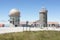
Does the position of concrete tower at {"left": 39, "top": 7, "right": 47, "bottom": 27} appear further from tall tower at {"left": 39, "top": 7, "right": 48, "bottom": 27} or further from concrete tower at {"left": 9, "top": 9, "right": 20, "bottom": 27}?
concrete tower at {"left": 9, "top": 9, "right": 20, "bottom": 27}

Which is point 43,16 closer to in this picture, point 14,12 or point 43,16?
point 43,16

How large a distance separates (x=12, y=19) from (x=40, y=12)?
44.4 feet

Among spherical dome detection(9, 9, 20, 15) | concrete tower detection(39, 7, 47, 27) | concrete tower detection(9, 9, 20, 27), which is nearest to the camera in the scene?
spherical dome detection(9, 9, 20, 15)

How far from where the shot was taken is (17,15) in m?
47.9

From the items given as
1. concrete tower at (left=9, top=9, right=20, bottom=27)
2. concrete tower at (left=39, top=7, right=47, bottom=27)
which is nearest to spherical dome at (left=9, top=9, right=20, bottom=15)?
concrete tower at (left=9, top=9, right=20, bottom=27)

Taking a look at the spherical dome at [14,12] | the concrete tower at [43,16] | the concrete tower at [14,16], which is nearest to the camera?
the spherical dome at [14,12]

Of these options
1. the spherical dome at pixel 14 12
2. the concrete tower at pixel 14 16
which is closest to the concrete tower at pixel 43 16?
the concrete tower at pixel 14 16

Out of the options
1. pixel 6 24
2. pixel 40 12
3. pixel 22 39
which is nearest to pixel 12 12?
pixel 6 24

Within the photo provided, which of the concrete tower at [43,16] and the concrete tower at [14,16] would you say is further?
the concrete tower at [43,16]

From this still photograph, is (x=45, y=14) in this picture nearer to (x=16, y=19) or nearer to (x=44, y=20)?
(x=44, y=20)

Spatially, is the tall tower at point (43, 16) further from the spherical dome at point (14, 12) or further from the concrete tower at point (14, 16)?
the spherical dome at point (14, 12)

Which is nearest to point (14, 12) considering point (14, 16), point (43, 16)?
point (14, 16)

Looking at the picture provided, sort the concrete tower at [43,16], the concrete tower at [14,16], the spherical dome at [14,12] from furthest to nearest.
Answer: the concrete tower at [43,16], the concrete tower at [14,16], the spherical dome at [14,12]

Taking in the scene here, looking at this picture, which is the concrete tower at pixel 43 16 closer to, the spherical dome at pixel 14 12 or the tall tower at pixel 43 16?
A: the tall tower at pixel 43 16
